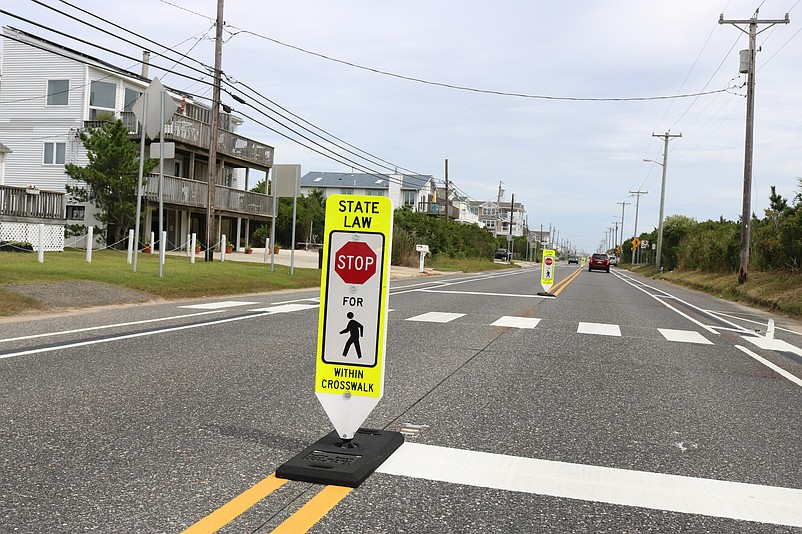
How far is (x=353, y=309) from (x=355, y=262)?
0.98 feet

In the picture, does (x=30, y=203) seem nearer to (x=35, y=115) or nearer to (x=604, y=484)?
(x=35, y=115)

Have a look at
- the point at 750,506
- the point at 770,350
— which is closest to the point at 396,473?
the point at 750,506

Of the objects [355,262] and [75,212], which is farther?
[75,212]

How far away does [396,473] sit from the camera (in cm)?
440

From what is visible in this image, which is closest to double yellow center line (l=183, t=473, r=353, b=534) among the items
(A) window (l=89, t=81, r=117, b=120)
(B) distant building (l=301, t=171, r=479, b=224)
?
(A) window (l=89, t=81, r=117, b=120)

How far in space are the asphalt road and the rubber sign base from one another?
0.29 ft

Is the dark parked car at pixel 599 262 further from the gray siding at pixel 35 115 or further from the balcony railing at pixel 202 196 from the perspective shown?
the gray siding at pixel 35 115

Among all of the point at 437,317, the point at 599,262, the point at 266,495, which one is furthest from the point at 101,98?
the point at 599,262

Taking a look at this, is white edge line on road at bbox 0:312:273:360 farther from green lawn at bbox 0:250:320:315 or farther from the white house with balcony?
the white house with balcony

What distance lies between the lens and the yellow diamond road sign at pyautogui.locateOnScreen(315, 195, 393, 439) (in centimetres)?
463

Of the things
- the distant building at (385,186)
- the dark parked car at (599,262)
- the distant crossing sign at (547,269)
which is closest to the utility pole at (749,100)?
the distant crossing sign at (547,269)

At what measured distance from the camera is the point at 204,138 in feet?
125

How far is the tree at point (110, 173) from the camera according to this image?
2967 cm

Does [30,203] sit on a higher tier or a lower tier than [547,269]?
higher
